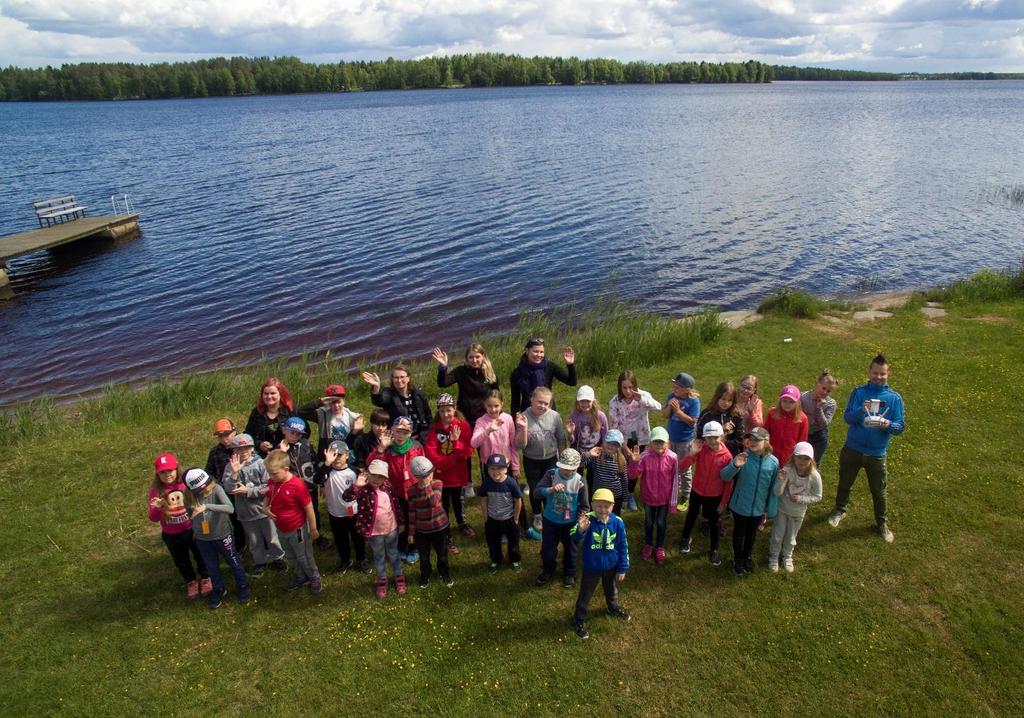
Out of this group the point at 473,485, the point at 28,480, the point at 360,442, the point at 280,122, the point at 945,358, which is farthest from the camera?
the point at 280,122

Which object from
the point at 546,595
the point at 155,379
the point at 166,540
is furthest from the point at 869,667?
the point at 155,379

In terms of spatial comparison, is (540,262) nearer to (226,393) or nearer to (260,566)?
(226,393)

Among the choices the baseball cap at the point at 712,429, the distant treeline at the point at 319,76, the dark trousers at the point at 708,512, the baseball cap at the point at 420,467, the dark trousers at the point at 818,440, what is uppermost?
the distant treeline at the point at 319,76

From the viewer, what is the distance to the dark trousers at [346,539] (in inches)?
310

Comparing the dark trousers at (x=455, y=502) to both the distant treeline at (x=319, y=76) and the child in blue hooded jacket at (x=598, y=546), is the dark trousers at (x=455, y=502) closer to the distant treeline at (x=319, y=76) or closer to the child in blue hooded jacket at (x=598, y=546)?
the child in blue hooded jacket at (x=598, y=546)

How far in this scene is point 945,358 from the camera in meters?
14.1

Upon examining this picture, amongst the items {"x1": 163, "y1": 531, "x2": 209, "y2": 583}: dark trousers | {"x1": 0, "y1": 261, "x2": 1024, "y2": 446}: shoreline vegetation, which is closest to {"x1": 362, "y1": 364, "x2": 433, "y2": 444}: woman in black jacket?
{"x1": 163, "y1": 531, "x2": 209, "y2": 583}: dark trousers

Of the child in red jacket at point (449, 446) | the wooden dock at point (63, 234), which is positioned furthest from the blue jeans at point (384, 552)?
the wooden dock at point (63, 234)

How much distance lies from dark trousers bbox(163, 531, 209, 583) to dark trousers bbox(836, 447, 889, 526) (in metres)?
8.64

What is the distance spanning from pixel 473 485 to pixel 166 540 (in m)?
4.34

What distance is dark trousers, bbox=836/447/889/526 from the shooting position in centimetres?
823

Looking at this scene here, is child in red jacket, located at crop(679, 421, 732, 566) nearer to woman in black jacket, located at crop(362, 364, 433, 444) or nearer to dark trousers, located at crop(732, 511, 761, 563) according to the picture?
dark trousers, located at crop(732, 511, 761, 563)

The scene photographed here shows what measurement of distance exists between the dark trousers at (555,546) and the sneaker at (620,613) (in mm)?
715

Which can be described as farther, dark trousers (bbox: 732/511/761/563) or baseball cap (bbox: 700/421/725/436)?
dark trousers (bbox: 732/511/761/563)
